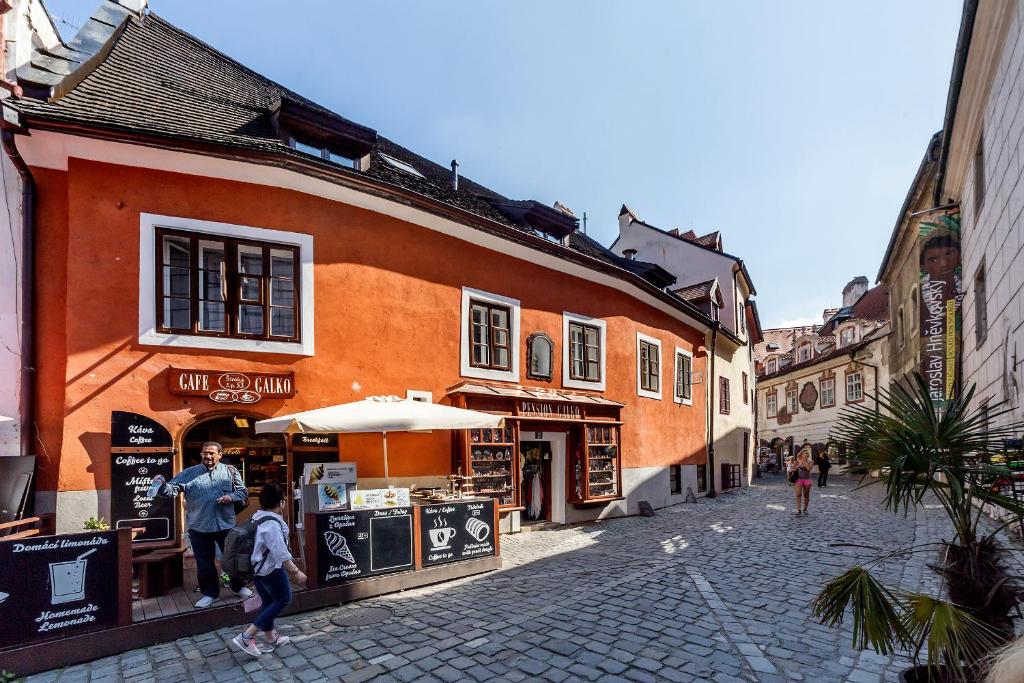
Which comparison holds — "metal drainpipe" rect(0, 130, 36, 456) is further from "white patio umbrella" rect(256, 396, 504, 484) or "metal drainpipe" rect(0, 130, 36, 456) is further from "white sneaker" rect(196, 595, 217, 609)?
"white sneaker" rect(196, 595, 217, 609)

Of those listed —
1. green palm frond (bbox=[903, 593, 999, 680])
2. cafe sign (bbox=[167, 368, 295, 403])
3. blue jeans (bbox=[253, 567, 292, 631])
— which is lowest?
blue jeans (bbox=[253, 567, 292, 631])

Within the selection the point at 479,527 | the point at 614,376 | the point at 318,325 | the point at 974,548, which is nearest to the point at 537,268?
the point at 614,376

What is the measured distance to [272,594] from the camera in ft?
17.7

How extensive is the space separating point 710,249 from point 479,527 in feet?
64.2

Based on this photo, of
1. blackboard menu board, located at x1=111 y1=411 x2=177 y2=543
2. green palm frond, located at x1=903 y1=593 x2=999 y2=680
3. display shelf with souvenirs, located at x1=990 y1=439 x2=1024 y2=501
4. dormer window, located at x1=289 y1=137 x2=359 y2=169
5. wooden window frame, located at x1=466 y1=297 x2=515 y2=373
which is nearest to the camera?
green palm frond, located at x1=903 y1=593 x2=999 y2=680

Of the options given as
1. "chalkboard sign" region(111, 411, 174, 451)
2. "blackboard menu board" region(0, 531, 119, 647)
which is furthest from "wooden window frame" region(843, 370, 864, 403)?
"blackboard menu board" region(0, 531, 119, 647)

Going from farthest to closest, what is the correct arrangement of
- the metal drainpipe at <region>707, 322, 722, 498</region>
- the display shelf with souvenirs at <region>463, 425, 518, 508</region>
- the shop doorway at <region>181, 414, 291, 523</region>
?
the metal drainpipe at <region>707, 322, 722, 498</region>, the display shelf with souvenirs at <region>463, 425, 518, 508</region>, the shop doorway at <region>181, 414, 291, 523</region>

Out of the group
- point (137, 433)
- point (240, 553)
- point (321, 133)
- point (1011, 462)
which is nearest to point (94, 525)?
point (137, 433)

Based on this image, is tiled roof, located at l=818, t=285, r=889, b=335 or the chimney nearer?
tiled roof, located at l=818, t=285, r=889, b=335

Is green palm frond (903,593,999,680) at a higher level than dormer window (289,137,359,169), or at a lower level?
lower

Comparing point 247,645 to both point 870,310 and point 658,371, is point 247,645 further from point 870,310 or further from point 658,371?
point 870,310

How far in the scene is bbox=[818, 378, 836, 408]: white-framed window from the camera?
33.5 metres

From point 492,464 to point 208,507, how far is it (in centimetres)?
580

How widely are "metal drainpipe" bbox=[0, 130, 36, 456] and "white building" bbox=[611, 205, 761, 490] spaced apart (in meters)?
19.2
